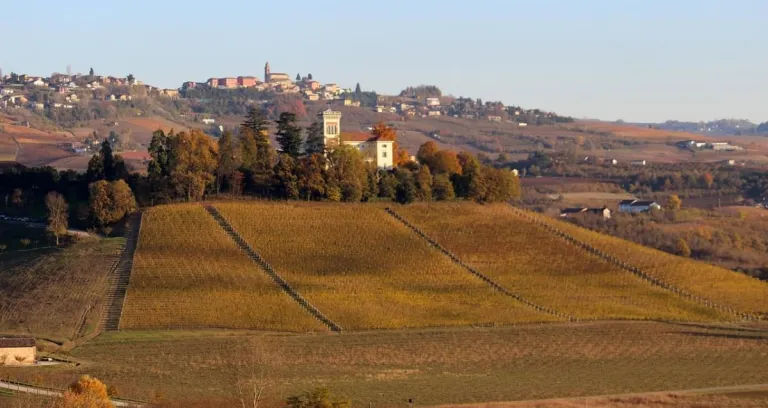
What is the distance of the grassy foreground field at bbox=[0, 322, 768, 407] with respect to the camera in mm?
55250

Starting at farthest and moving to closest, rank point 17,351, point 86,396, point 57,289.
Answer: point 57,289 < point 17,351 < point 86,396

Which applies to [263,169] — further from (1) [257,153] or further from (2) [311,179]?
(1) [257,153]

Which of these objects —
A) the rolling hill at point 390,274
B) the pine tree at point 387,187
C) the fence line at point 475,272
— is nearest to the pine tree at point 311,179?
the rolling hill at point 390,274

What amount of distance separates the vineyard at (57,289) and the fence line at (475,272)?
17720mm

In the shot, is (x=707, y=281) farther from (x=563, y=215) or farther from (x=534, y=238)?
(x=563, y=215)

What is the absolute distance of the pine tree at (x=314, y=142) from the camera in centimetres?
9256

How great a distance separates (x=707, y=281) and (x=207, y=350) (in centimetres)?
3139

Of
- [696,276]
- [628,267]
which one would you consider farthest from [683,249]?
[628,267]

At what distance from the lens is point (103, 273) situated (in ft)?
232

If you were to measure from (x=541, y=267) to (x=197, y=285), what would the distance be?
2023cm

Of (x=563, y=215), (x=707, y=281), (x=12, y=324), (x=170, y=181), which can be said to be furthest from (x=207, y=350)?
(x=563, y=215)

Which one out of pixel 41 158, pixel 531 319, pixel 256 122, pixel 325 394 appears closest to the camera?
pixel 325 394

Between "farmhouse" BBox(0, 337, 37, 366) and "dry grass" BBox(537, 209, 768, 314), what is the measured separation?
3677 cm

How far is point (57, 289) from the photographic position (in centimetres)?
6888
